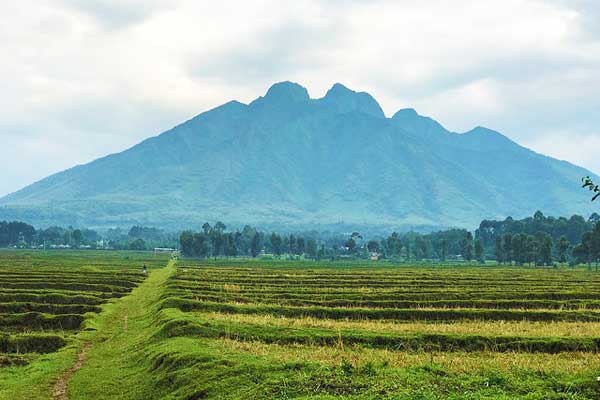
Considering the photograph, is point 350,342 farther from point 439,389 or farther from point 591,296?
point 591,296

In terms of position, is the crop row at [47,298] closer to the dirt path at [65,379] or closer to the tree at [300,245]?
the dirt path at [65,379]

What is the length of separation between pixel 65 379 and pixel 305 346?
10234mm

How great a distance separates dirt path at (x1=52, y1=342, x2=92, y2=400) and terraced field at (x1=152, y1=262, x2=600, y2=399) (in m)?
3.98

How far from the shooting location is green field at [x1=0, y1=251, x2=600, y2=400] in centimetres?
1872

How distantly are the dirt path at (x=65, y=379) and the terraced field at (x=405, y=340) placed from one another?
3983 mm

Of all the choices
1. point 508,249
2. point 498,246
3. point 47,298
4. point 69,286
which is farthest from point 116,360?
point 498,246

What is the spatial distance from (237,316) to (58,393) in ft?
49.7

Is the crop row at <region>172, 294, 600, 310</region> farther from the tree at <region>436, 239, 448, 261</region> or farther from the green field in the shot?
the tree at <region>436, 239, 448, 261</region>

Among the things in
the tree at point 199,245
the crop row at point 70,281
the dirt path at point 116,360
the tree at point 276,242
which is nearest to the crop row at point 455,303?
the dirt path at point 116,360

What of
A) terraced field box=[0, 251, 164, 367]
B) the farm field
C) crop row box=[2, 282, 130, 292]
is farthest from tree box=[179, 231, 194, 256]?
crop row box=[2, 282, 130, 292]

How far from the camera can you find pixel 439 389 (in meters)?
17.4

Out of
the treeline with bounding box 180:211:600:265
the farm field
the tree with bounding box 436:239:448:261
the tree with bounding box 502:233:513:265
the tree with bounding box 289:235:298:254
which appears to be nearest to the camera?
the farm field

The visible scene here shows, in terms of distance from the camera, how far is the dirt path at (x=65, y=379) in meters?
22.5

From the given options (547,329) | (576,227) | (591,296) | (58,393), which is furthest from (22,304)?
(576,227)
